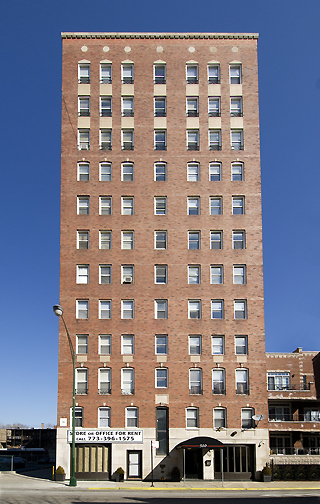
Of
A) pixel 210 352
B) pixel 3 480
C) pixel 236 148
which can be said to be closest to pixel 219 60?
pixel 236 148

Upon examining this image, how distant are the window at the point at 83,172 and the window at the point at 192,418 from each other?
22.7 m

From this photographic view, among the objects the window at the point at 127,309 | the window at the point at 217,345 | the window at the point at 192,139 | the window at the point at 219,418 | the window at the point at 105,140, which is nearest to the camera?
the window at the point at 219,418

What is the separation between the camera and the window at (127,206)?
50312 mm

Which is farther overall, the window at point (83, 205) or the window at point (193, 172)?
the window at point (193, 172)

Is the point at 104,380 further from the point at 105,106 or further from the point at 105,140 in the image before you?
the point at 105,106

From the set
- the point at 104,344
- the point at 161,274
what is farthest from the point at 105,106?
the point at 104,344

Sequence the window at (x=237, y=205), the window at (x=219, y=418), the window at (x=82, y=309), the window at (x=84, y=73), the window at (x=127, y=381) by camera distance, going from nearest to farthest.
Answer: the window at (x=219, y=418) < the window at (x=127, y=381) < the window at (x=82, y=309) < the window at (x=237, y=205) < the window at (x=84, y=73)

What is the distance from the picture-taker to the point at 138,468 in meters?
45.0

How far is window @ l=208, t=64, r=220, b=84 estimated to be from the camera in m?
53.2

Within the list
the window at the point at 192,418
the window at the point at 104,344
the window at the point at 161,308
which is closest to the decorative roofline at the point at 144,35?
the window at the point at 161,308

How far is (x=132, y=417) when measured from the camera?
151ft

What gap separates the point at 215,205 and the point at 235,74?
1352 cm

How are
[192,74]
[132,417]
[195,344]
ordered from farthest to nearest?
[192,74], [195,344], [132,417]

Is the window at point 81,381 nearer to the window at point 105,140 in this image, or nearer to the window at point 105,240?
the window at point 105,240
